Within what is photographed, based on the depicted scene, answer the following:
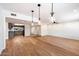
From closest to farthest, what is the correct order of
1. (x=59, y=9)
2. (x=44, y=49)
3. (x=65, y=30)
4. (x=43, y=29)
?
(x=59, y=9), (x=65, y=30), (x=43, y=29), (x=44, y=49)

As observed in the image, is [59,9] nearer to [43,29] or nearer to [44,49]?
[43,29]

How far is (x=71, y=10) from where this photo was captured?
229 cm

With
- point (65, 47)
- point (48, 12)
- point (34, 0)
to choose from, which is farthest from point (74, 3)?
point (65, 47)

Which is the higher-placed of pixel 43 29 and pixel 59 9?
pixel 59 9

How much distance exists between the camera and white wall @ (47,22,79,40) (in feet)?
7.94

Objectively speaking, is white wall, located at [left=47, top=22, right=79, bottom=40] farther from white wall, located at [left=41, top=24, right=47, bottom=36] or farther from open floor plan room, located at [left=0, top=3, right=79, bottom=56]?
white wall, located at [left=41, top=24, right=47, bottom=36]

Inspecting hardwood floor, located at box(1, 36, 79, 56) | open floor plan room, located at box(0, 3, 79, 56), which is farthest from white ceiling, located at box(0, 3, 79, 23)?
hardwood floor, located at box(1, 36, 79, 56)

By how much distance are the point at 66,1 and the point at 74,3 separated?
190 mm

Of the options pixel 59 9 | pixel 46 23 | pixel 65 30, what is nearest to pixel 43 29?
pixel 46 23

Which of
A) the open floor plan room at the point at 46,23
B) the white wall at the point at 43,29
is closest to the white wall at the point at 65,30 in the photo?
the open floor plan room at the point at 46,23

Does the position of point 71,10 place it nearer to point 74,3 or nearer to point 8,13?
point 74,3

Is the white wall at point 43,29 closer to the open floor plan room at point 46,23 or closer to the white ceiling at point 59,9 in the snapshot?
the open floor plan room at point 46,23

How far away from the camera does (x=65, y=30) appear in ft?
8.55

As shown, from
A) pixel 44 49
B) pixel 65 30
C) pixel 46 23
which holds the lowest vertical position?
pixel 44 49
